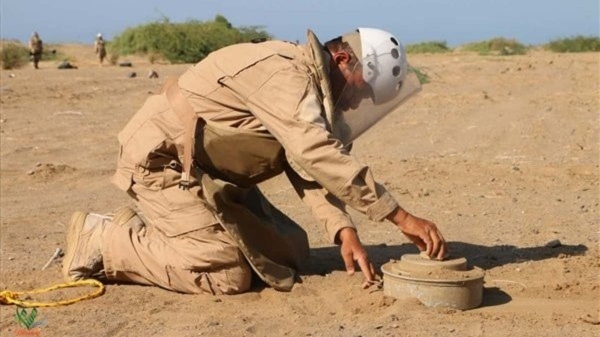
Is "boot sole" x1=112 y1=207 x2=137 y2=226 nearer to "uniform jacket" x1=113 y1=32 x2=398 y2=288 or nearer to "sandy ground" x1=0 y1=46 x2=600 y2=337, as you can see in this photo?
"uniform jacket" x1=113 y1=32 x2=398 y2=288

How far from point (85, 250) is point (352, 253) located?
1506 millimetres

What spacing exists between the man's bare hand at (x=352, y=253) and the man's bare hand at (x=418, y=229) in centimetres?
22

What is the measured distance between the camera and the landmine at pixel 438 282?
4629mm

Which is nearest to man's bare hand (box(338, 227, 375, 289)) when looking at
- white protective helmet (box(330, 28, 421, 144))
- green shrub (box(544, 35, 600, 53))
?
white protective helmet (box(330, 28, 421, 144))

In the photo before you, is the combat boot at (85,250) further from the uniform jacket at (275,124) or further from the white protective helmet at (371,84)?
the white protective helmet at (371,84)

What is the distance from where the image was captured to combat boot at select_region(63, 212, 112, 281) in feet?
17.5

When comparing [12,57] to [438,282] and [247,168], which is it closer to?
[247,168]

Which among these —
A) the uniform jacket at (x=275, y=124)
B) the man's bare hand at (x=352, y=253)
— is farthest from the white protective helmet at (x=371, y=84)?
the man's bare hand at (x=352, y=253)

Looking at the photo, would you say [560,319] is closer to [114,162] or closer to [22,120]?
[114,162]

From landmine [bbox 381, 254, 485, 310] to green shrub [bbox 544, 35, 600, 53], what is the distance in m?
30.9

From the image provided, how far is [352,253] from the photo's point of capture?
4656mm

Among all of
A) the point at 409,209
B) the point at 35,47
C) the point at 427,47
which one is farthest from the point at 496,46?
the point at 409,209

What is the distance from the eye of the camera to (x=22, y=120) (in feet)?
41.6

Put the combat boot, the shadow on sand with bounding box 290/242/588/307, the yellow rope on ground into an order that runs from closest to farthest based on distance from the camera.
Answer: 1. the yellow rope on ground
2. the combat boot
3. the shadow on sand with bounding box 290/242/588/307
